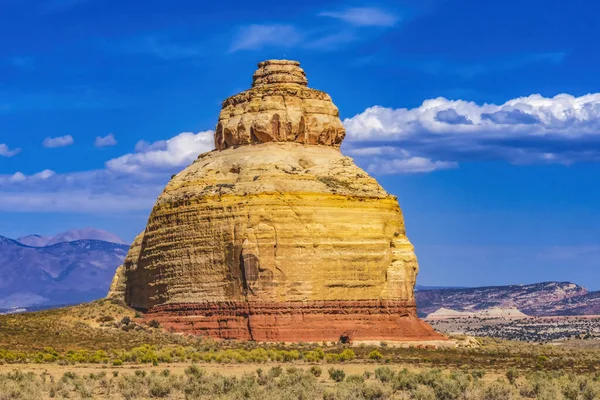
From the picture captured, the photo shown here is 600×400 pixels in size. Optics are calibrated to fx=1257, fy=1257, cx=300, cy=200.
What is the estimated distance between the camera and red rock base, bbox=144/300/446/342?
235ft

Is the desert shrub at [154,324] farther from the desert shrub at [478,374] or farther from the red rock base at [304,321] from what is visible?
the desert shrub at [478,374]

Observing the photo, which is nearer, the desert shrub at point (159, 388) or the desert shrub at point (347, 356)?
the desert shrub at point (159, 388)

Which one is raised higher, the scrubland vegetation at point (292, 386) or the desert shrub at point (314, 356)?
the desert shrub at point (314, 356)

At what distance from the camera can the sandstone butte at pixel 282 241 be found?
72438 millimetres

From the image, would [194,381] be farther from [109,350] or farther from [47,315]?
[47,315]

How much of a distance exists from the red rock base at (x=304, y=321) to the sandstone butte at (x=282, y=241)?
0.06 m

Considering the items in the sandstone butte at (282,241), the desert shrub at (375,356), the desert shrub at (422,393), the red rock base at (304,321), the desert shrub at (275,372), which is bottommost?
the desert shrub at (422,393)

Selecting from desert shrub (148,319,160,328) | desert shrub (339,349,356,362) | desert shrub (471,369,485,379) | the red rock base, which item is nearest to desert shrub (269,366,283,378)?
desert shrub (471,369,485,379)

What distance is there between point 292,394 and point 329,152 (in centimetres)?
3873

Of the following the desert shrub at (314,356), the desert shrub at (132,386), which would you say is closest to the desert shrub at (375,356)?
the desert shrub at (314,356)

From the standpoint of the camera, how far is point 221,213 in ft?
245

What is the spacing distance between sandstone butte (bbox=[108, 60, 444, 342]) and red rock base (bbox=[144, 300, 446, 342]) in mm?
59

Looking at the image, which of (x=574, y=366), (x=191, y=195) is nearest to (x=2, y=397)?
(x=574, y=366)

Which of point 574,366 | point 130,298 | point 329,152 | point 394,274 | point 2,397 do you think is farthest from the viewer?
point 130,298
